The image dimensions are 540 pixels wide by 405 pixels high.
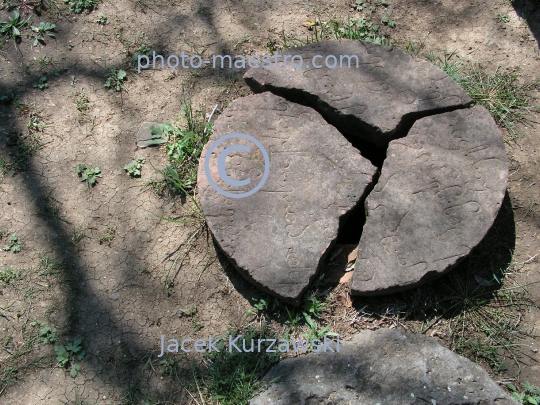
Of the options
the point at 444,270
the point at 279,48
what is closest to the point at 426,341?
the point at 444,270

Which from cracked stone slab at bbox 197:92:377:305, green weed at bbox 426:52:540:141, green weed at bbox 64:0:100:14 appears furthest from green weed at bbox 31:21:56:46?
green weed at bbox 426:52:540:141

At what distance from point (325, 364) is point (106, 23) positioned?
293 centimetres

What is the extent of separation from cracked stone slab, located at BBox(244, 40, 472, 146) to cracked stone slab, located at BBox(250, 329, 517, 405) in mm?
1205

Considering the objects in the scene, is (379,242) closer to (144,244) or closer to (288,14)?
(144,244)

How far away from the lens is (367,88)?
3.38 m

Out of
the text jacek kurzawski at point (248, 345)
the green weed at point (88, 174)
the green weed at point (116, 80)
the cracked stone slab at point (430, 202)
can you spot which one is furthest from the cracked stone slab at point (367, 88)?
the text jacek kurzawski at point (248, 345)

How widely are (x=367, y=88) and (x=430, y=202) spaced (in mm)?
802

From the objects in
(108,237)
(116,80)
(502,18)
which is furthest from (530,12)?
(108,237)

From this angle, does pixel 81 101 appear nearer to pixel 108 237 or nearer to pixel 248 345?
pixel 108 237

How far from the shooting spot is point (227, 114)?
3.36 metres

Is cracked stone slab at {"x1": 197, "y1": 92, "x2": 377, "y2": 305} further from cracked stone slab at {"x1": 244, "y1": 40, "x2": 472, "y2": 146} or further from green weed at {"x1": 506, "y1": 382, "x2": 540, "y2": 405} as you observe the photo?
green weed at {"x1": 506, "y1": 382, "x2": 540, "y2": 405}

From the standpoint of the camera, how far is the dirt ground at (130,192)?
300 cm

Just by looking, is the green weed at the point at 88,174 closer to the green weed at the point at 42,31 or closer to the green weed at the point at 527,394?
the green weed at the point at 42,31

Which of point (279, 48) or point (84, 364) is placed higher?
point (279, 48)
